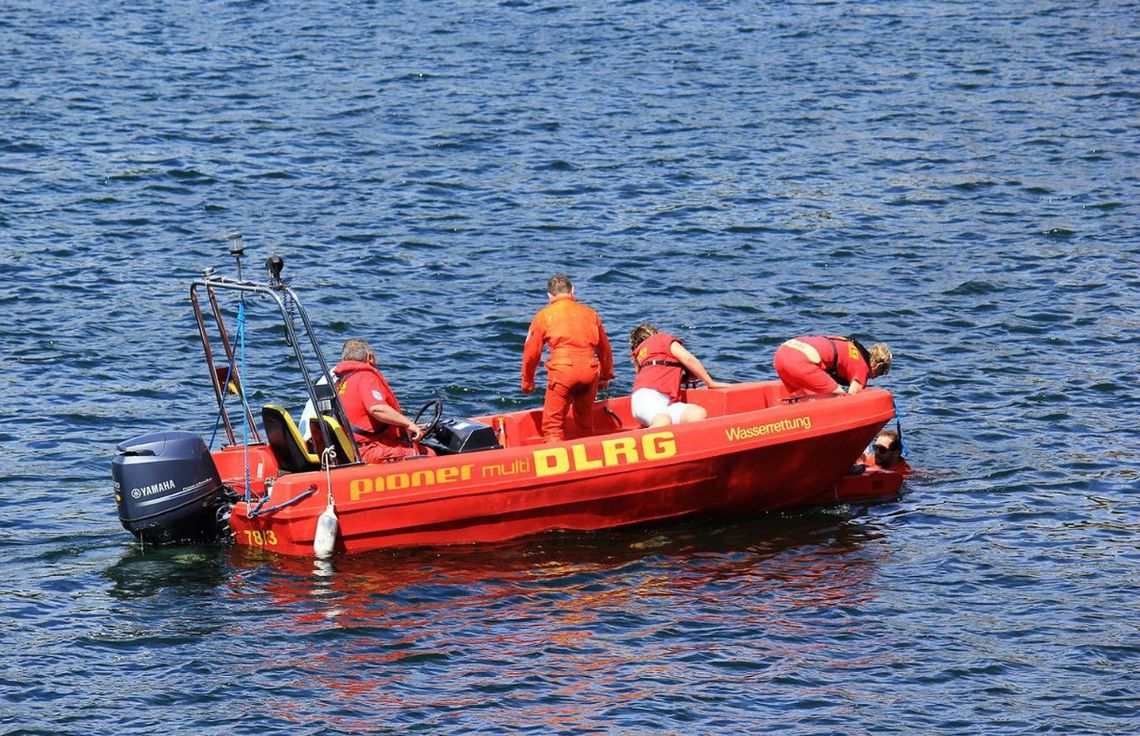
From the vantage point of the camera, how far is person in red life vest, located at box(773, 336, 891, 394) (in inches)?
464

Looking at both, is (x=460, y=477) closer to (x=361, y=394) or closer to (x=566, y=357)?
(x=361, y=394)

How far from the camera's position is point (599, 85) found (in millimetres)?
24641

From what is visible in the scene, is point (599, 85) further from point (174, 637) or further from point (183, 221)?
point (174, 637)

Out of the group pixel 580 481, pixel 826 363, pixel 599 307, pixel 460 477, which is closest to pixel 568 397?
pixel 580 481

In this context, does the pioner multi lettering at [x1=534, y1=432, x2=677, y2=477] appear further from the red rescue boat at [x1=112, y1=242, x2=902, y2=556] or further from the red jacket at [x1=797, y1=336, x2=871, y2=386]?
the red jacket at [x1=797, y1=336, x2=871, y2=386]

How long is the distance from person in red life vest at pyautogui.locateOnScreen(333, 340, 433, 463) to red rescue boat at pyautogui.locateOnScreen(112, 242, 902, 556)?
22 cm

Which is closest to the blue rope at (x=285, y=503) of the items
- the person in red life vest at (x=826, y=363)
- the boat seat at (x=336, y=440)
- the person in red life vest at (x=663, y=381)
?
the boat seat at (x=336, y=440)

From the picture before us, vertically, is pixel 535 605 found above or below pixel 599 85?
below

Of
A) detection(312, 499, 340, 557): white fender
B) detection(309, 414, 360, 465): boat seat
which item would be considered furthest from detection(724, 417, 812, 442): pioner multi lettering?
detection(312, 499, 340, 557): white fender

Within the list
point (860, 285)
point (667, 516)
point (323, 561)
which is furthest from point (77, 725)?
point (860, 285)

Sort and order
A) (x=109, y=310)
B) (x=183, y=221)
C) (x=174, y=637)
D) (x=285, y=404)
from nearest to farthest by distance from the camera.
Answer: (x=174, y=637) → (x=285, y=404) → (x=109, y=310) → (x=183, y=221)

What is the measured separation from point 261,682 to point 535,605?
1855mm

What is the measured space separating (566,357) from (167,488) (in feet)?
9.54

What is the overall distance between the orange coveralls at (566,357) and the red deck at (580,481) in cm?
36
